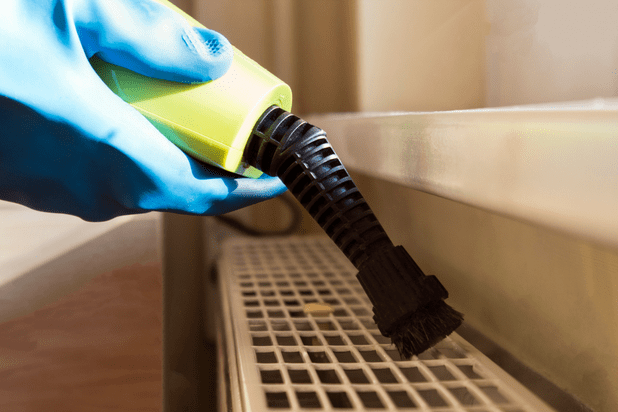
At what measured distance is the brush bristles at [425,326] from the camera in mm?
310

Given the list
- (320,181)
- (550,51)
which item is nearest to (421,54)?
(550,51)

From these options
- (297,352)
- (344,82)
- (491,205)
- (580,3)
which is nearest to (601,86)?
(580,3)

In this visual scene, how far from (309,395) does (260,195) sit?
0.17 metres

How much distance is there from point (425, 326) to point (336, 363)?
77mm

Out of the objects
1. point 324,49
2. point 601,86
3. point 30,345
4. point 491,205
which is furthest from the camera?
point 324,49

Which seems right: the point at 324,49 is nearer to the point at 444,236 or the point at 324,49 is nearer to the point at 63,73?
the point at 444,236

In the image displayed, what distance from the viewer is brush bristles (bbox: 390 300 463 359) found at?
0.31m

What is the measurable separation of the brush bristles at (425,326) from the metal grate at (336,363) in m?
0.03

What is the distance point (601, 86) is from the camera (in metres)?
0.37

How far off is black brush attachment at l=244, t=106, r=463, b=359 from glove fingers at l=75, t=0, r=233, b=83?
2.5 inches

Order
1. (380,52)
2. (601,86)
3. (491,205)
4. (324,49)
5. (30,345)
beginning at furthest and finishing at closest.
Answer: (324,49)
(380,52)
(30,345)
(601,86)
(491,205)

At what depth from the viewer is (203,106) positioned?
35cm

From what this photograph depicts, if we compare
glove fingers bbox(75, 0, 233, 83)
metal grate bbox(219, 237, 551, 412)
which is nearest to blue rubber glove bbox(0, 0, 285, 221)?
glove fingers bbox(75, 0, 233, 83)

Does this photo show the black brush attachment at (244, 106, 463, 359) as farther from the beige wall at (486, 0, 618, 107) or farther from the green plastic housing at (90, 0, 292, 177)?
the beige wall at (486, 0, 618, 107)
